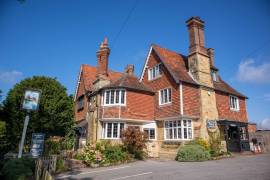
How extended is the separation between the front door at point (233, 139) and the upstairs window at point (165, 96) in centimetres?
768

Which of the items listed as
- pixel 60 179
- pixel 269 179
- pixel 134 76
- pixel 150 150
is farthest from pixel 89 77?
pixel 269 179

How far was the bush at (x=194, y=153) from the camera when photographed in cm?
1727

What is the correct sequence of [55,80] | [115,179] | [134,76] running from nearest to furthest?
[115,179], [55,80], [134,76]

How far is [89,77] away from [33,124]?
12282 mm

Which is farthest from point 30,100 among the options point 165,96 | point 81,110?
point 81,110

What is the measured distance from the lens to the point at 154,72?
2628cm

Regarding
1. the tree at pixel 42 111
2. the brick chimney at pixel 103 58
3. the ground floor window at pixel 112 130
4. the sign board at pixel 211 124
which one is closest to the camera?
the tree at pixel 42 111

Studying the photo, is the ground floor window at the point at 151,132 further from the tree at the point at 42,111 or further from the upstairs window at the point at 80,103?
the upstairs window at the point at 80,103

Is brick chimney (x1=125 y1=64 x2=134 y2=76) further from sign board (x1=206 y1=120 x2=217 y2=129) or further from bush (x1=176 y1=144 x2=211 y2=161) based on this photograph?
bush (x1=176 y1=144 x2=211 y2=161)

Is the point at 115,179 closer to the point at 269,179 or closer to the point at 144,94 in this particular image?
the point at 269,179

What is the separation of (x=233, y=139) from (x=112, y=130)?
43.9ft

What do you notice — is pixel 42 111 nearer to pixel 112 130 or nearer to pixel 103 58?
pixel 112 130

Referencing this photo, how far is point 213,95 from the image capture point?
931 inches

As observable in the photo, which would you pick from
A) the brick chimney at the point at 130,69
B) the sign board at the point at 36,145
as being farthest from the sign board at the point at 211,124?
the sign board at the point at 36,145
